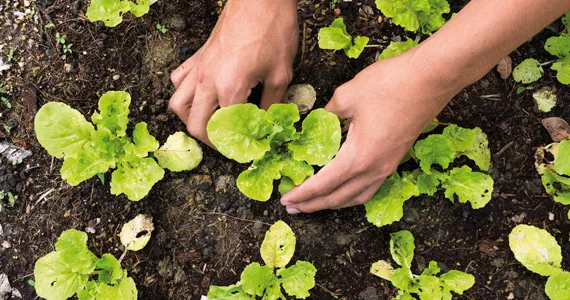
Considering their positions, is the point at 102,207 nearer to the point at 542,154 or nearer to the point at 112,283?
the point at 112,283

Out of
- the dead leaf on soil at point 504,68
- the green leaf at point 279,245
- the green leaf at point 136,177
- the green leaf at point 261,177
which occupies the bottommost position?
the green leaf at point 279,245

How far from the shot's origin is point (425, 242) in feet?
6.88

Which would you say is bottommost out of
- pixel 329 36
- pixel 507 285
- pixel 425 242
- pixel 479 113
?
pixel 507 285

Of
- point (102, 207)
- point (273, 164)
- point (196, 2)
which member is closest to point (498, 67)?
point (273, 164)

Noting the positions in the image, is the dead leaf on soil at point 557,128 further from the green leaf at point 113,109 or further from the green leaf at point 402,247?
the green leaf at point 113,109

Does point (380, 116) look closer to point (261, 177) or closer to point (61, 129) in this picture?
point (261, 177)

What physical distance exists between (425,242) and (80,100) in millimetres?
1439

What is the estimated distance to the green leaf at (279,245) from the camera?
196cm

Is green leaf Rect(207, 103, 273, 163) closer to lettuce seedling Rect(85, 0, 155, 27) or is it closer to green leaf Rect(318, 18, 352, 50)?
green leaf Rect(318, 18, 352, 50)

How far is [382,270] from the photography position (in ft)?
6.70

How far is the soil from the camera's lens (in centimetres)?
207

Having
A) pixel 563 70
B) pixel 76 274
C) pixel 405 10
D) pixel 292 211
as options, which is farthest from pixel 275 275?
pixel 563 70

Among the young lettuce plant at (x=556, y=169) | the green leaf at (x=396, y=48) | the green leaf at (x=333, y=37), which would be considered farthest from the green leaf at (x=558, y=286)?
the green leaf at (x=333, y=37)

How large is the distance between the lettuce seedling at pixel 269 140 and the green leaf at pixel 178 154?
0.89 feet
